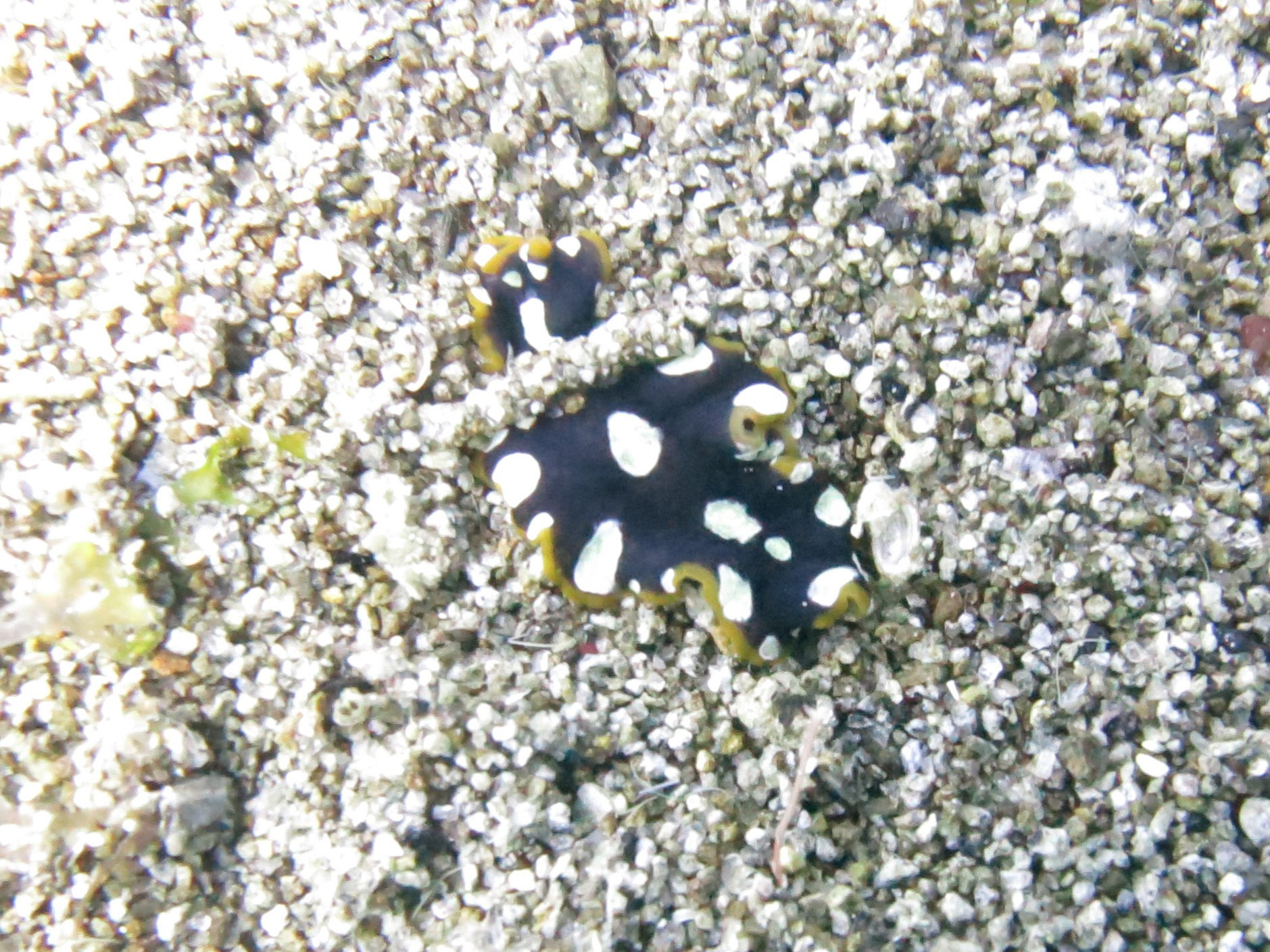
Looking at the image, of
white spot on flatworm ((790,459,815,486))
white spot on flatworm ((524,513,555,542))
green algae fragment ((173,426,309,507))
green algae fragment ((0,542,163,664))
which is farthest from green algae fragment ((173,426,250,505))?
Answer: white spot on flatworm ((790,459,815,486))

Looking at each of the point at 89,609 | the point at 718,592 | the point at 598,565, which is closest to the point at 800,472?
the point at 718,592

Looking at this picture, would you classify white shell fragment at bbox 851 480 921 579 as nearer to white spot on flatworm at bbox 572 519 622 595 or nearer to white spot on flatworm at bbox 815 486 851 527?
white spot on flatworm at bbox 815 486 851 527

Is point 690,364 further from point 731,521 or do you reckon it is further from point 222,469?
point 222,469

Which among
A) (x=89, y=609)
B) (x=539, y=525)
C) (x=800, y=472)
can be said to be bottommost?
(x=800, y=472)

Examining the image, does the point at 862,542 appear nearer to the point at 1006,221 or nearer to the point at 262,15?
the point at 1006,221

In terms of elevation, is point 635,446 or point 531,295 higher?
point 531,295

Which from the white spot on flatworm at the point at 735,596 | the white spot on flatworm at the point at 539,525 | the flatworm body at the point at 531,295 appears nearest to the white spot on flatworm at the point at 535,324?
the flatworm body at the point at 531,295

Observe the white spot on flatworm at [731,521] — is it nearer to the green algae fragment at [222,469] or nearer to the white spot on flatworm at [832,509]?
the white spot on flatworm at [832,509]
